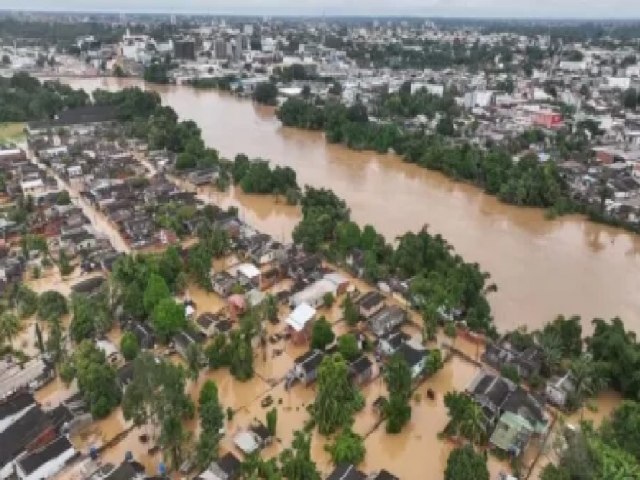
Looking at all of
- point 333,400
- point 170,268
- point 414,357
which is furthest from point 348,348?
point 170,268

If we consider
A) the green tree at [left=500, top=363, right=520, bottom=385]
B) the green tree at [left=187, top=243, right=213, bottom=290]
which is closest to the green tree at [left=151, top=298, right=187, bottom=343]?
the green tree at [left=187, top=243, right=213, bottom=290]

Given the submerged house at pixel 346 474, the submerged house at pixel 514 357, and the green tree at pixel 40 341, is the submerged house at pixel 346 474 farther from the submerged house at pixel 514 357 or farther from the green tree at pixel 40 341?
the green tree at pixel 40 341

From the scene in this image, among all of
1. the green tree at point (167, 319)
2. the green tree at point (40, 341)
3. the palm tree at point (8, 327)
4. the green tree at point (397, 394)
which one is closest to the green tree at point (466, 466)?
the green tree at point (397, 394)

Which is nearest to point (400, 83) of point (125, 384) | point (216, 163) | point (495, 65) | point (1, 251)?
point (495, 65)

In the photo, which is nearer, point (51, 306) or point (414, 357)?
point (414, 357)

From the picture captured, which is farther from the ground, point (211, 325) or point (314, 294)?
point (314, 294)

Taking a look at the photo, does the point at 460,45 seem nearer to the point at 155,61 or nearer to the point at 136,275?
the point at 155,61

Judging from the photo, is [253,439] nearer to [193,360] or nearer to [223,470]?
[223,470]

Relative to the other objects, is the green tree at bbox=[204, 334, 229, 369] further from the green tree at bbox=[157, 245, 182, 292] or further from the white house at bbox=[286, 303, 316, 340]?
the green tree at bbox=[157, 245, 182, 292]
